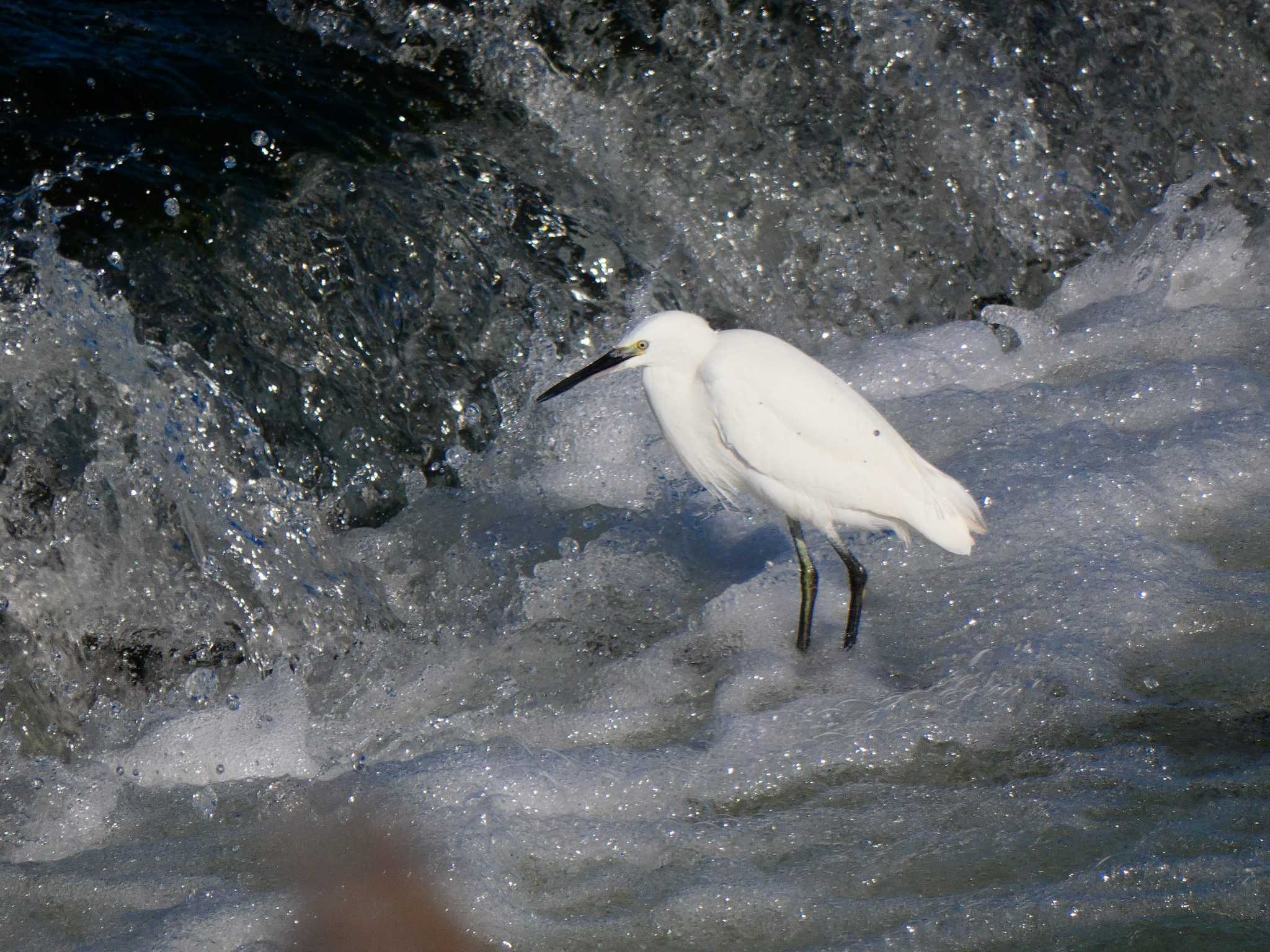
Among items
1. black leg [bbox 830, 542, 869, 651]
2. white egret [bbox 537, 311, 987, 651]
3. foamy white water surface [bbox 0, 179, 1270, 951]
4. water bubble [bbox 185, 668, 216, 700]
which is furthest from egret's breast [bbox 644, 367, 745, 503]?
A: water bubble [bbox 185, 668, 216, 700]

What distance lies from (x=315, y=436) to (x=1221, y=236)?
3519 millimetres

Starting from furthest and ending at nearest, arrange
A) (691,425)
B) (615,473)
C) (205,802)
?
(615,473), (691,425), (205,802)

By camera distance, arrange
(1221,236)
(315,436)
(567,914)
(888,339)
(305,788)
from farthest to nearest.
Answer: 1. (1221,236)
2. (888,339)
3. (315,436)
4. (305,788)
5. (567,914)

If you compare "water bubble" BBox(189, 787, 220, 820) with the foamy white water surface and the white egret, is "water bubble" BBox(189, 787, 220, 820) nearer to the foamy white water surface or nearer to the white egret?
the foamy white water surface

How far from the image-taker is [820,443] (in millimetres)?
2691

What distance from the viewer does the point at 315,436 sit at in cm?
353

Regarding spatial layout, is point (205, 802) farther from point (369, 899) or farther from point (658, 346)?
point (658, 346)

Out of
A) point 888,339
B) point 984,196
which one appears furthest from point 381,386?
point 984,196

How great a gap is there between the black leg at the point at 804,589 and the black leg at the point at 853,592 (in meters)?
0.08

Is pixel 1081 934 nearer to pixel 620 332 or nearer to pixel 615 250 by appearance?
pixel 620 332

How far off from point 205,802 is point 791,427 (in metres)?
1.52

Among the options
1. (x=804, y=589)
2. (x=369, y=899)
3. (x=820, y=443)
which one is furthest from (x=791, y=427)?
(x=369, y=899)

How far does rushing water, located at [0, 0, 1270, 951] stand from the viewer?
7.20 feet

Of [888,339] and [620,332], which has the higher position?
[620,332]
